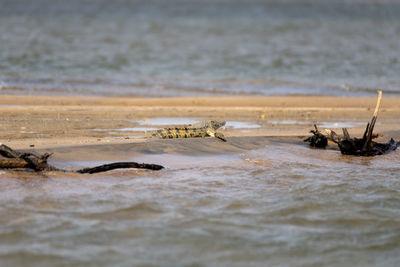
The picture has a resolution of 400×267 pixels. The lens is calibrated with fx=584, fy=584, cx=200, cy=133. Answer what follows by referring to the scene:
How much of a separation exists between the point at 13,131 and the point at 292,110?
6.11 meters

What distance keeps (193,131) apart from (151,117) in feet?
7.53

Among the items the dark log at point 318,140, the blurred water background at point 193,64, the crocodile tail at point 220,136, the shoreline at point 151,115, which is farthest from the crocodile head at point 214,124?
the blurred water background at point 193,64

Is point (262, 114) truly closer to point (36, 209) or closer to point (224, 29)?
point (36, 209)

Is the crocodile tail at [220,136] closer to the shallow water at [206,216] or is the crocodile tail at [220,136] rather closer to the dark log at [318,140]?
the shallow water at [206,216]

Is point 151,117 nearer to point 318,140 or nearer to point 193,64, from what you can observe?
point 318,140

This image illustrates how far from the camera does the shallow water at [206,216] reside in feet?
16.9

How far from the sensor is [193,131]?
30.5 feet

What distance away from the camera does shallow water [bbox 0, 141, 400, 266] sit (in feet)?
16.9

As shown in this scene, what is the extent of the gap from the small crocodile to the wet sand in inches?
9.0

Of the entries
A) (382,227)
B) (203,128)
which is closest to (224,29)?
(203,128)

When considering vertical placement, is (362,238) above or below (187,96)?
below

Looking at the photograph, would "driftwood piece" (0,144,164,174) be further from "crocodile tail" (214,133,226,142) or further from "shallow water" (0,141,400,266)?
"crocodile tail" (214,133,226,142)

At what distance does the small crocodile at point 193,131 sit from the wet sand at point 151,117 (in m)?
0.23

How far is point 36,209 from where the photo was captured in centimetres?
587
